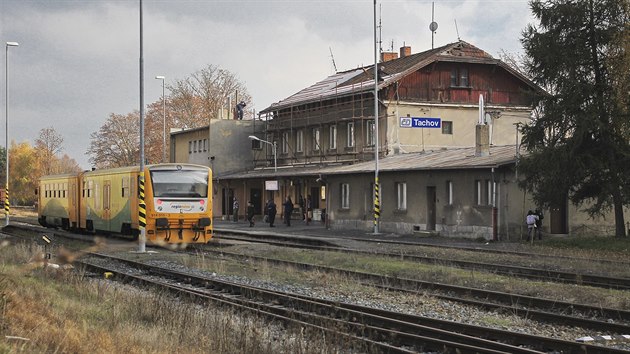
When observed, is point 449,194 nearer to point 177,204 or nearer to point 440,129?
point 177,204

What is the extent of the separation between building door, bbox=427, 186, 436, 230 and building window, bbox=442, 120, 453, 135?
615 inches

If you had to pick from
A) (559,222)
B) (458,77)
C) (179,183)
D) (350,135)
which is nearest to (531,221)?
(559,222)

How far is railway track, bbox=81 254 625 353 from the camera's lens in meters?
9.70

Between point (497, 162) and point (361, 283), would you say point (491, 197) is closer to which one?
point (497, 162)

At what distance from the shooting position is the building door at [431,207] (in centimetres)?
3600

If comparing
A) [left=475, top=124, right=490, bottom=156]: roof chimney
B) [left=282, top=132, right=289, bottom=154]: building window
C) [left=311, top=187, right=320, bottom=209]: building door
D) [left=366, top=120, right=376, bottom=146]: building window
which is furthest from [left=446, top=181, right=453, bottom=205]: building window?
[left=282, top=132, right=289, bottom=154]: building window

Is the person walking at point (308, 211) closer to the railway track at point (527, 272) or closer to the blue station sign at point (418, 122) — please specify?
the blue station sign at point (418, 122)

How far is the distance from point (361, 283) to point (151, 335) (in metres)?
7.96

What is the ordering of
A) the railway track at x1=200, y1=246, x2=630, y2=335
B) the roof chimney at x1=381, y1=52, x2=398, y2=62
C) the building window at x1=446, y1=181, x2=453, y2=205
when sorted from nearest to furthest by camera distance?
1. the railway track at x1=200, y1=246, x2=630, y2=335
2. the building window at x1=446, y1=181, x2=453, y2=205
3. the roof chimney at x1=381, y1=52, x2=398, y2=62

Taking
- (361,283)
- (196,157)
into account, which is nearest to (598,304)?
(361,283)

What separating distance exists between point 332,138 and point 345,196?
36.8ft

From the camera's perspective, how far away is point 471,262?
69.9 feet

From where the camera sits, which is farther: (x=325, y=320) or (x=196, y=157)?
(x=196, y=157)

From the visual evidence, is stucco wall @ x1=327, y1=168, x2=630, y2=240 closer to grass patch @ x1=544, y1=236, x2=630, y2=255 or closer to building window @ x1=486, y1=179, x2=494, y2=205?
building window @ x1=486, y1=179, x2=494, y2=205
